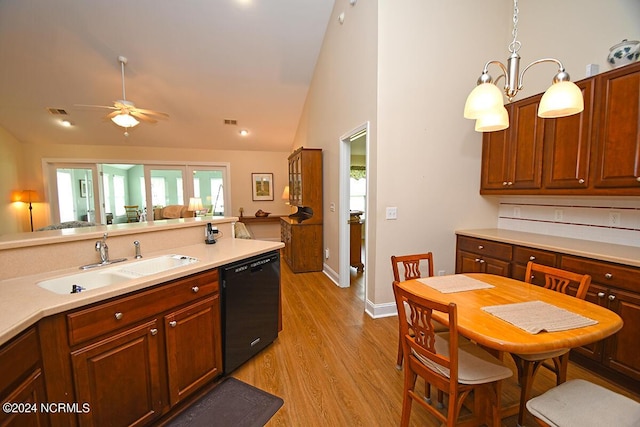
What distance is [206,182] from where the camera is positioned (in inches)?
283

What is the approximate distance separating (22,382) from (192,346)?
80cm

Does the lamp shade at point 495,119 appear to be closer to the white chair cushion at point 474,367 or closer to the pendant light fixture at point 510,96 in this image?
the pendant light fixture at point 510,96

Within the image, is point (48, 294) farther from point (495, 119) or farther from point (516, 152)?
point (516, 152)

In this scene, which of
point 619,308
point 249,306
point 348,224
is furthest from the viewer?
point 348,224

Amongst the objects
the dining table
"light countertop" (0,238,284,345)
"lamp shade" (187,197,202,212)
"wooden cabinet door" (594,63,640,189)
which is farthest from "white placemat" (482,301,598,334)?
"lamp shade" (187,197,202,212)

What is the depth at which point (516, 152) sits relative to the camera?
2.79 meters

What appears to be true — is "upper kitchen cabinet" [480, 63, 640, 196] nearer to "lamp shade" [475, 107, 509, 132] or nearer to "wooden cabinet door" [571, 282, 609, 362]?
"wooden cabinet door" [571, 282, 609, 362]

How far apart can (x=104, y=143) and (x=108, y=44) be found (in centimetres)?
315

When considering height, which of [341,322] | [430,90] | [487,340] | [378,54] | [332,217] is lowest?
[341,322]

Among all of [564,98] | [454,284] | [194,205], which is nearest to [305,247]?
[454,284]

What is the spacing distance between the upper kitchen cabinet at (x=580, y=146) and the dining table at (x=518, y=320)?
1.21m

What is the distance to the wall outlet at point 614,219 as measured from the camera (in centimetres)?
230

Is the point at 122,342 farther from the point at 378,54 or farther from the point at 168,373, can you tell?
the point at 378,54

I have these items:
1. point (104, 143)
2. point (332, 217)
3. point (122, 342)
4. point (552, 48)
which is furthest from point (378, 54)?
point (104, 143)
